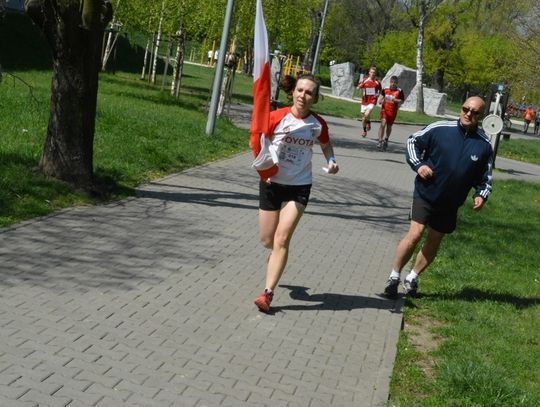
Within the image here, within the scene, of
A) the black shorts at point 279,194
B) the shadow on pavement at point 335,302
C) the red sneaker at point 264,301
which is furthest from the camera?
the shadow on pavement at point 335,302

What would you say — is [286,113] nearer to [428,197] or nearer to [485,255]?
[428,197]

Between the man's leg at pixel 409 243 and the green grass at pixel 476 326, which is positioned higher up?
the man's leg at pixel 409 243

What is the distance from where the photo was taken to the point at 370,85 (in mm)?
23734

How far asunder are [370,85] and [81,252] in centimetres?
1662

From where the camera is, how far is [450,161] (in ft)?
25.7

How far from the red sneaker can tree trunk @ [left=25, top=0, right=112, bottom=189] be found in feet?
13.6

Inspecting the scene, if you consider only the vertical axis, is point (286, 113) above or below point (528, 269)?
above

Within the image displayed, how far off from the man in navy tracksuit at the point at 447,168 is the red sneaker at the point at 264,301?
63.7 inches

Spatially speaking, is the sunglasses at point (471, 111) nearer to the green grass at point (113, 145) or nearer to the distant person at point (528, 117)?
the green grass at point (113, 145)

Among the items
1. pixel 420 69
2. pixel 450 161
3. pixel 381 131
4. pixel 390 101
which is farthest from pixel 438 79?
pixel 450 161

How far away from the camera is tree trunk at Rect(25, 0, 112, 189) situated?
10328mm

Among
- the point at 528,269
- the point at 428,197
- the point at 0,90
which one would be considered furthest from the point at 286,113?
the point at 0,90

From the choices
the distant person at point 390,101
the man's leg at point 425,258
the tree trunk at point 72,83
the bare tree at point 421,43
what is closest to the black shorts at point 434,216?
the man's leg at point 425,258

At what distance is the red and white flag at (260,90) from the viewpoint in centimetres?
726
